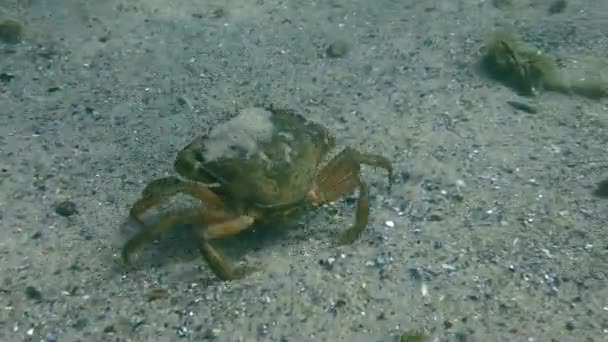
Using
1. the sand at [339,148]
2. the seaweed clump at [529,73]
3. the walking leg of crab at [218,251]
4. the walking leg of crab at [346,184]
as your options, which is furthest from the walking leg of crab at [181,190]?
the seaweed clump at [529,73]

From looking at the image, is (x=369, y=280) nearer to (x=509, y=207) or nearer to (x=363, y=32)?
(x=509, y=207)

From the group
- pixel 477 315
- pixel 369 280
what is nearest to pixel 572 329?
pixel 477 315

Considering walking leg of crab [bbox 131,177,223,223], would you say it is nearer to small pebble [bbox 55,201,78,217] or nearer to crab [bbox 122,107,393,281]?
crab [bbox 122,107,393,281]

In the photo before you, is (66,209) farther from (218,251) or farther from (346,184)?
(346,184)

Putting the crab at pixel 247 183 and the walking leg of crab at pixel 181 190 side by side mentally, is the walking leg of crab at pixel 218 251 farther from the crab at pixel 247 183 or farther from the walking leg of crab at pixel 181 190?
the walking leg of crab at pixel 181 190

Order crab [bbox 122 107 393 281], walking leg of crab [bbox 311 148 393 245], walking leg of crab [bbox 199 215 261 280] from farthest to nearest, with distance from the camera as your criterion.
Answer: walking leg of crab [bbox 311 148 393 245], crab [bbox 122 107 393 281], walking leg of crab [bbox 199 215 261 280]

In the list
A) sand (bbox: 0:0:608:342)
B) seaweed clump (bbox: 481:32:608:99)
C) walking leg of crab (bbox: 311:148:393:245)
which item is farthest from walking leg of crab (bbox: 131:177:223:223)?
seaweed clump (bbox: 481:32:608:99)
